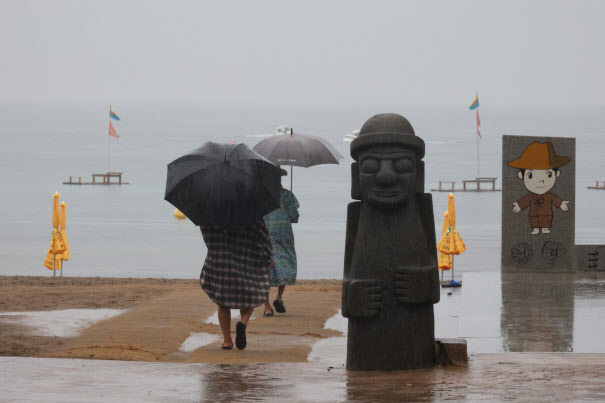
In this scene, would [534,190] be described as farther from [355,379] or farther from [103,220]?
[103,220]

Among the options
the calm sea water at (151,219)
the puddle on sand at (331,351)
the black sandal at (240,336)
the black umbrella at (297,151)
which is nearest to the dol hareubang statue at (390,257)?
the puddle on sand at (331,351)

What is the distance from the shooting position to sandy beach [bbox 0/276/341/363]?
8.93 meters

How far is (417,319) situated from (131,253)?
28807 mm

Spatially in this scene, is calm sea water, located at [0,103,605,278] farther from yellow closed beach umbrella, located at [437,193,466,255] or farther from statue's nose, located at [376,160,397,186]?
statue's nose, located at [376,160,397,186]

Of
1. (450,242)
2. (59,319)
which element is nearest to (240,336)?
(59,319)

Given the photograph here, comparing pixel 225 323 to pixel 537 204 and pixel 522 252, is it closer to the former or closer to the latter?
pixel 522 252

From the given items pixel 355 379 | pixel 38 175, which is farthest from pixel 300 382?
pixel 38 175

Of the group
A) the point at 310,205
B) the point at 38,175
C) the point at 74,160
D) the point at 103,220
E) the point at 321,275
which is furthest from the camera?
the point at 74,160

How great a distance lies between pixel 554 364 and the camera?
7082mm

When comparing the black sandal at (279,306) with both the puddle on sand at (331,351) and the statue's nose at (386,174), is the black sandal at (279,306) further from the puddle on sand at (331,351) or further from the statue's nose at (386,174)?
the statue's nose at (386,174)

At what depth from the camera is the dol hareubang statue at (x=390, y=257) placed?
7.37 meters

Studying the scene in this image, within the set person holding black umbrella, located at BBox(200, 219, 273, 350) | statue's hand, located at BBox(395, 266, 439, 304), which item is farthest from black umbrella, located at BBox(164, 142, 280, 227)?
statue's hand, located at BBox(395, 266, 439, 304)

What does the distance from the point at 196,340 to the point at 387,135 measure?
3554 millimetres

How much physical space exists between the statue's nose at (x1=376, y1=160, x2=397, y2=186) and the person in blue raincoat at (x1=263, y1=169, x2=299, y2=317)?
4228 millimetres
